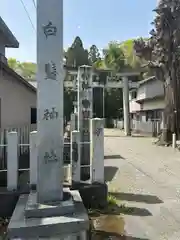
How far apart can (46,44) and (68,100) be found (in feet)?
122

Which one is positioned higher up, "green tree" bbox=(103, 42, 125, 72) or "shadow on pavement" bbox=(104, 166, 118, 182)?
"green tree" bbox=(103, 42, 125, 72)

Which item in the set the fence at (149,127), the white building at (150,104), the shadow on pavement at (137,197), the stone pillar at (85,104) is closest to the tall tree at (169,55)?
the fence at (149,127)

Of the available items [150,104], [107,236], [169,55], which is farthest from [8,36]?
[150,104]

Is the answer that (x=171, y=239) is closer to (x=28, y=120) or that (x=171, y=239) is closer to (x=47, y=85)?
(x=47, y=85)

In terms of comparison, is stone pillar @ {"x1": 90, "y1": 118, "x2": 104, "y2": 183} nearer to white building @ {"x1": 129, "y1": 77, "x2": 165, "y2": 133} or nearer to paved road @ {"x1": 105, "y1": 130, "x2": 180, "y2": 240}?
paved road @ {"x1": 105, "y1": 130, "x2": 180, "y2": 240}

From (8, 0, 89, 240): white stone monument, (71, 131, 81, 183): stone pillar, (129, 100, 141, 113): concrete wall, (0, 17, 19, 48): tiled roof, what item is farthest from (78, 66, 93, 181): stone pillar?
(129, 100, 141, 113): concrete wall

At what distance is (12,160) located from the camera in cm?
547

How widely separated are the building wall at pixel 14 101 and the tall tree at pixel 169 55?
10.4m

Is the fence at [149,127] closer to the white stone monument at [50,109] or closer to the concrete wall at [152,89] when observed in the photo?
the concrete wall at [152,89]

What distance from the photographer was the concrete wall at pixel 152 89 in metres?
28.5

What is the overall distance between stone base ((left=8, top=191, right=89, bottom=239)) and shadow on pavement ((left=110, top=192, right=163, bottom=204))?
2669 millimetres

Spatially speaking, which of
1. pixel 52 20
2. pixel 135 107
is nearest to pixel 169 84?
pixel 52 20

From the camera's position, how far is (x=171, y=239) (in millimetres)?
4547

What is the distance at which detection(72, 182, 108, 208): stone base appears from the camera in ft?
19.1
